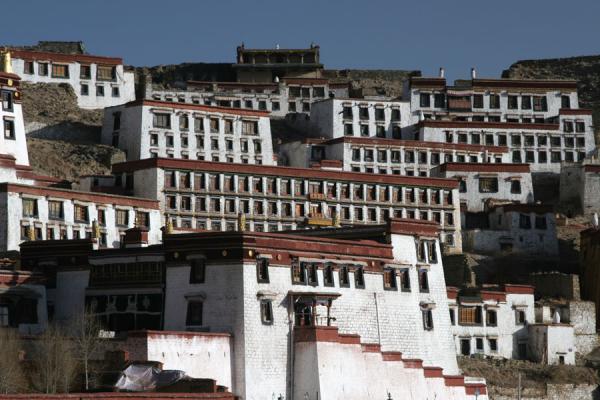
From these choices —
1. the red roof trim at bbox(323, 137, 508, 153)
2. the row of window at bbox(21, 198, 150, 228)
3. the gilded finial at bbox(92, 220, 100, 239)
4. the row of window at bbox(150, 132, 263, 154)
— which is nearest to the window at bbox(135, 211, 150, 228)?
the row of window at bbox(21, 198, 150, 228)

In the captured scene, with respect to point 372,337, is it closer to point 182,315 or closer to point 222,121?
point 182,315

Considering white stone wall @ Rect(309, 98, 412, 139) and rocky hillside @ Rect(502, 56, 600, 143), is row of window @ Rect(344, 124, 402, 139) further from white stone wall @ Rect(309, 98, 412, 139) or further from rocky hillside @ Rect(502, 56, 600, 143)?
rocky hillside @ Rect(502, 56, 600, 143)

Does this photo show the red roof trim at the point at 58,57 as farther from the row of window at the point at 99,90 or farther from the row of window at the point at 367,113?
the row of window at the point at 367,113

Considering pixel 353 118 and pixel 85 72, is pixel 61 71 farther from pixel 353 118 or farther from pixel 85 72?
pixel 353 118

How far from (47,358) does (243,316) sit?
898cm

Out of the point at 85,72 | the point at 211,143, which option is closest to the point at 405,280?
the point at 211,143

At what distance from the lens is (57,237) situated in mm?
92312

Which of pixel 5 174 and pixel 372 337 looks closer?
pixel 372 337

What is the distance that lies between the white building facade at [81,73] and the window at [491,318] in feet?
133

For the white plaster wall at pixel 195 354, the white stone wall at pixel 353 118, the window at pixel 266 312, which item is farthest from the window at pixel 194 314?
the white stone wall at pixel 353 118

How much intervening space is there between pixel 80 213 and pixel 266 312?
24870 mm

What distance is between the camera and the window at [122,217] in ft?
318

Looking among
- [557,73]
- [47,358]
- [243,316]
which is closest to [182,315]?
[243,316]

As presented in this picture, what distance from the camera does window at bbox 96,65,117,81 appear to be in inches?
4950
